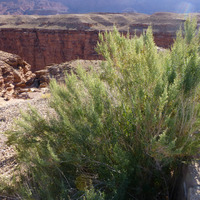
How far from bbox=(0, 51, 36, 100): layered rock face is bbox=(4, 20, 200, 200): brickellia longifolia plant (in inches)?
452

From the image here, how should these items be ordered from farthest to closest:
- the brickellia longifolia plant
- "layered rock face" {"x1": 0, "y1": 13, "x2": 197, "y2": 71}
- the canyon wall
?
the canyon wall
"layered rock face" {"x1": 0, "y1": 13, "x2": 197, "y2": 71}
the brickellia longifolia plant

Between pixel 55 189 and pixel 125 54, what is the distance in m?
2.12

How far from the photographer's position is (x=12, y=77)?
1490 centimetres

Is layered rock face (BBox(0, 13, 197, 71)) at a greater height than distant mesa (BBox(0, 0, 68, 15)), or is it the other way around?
distant mesa (BBox(0, 0, 68, 15))

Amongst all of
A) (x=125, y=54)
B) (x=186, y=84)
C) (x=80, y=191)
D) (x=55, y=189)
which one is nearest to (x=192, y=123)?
(x=186, y=84)

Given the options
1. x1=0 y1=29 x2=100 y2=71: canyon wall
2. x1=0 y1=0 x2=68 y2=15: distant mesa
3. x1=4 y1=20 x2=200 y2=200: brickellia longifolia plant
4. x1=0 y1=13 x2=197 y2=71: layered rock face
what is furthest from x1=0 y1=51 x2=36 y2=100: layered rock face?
x1=0 y1=0 x2=68 y2=15: distant mesa

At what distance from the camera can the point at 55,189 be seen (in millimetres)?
2537

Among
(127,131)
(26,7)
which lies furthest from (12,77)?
(26,7)

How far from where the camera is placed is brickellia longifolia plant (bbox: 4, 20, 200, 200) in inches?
85.7


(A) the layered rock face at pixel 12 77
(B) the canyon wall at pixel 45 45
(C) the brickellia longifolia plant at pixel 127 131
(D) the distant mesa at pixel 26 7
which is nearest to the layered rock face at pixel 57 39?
(B) the canyon wall at pixel 45 45

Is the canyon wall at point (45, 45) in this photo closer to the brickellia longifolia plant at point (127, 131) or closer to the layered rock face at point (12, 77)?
the layered rock face at point (12, 77)

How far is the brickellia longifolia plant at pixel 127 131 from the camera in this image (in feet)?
7.14

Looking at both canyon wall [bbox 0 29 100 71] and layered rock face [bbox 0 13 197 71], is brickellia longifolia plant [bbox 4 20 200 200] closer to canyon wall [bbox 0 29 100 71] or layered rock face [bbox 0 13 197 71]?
layered rock face [bbox 0 13 197 71]

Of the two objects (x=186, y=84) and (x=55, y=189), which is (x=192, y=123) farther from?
(x=55, y=189)
